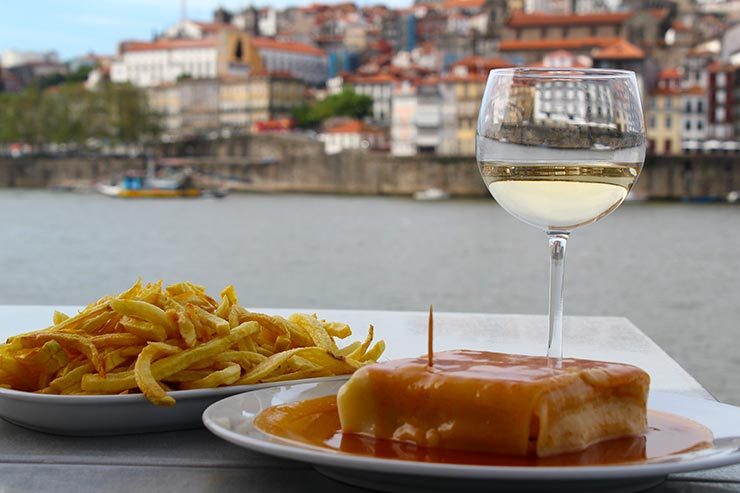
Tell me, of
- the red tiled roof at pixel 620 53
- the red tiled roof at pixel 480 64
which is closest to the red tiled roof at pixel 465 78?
the red tiled roof at pixel 480 64

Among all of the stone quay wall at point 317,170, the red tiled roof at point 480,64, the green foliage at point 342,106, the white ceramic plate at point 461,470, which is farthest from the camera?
the green foliage at point 342,106

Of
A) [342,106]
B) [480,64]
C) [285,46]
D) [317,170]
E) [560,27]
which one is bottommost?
[317,170]

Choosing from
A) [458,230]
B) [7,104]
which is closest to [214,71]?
[7,104]

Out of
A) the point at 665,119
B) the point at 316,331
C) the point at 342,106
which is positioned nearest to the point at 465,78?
the point at 665,119

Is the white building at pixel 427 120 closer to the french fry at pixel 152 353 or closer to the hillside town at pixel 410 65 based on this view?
the hillside town at pixel 410 65

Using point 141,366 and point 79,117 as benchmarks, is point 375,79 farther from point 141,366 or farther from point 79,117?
point 141,366

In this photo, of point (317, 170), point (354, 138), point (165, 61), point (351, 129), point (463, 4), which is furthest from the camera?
point (463, 4)

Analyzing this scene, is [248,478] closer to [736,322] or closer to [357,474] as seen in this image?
[357,474]
